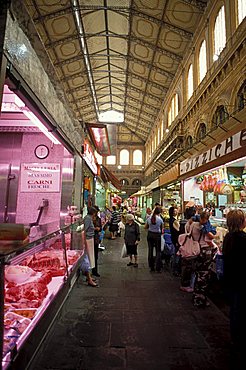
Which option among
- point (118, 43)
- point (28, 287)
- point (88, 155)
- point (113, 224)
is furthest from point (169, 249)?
point (118, 43)

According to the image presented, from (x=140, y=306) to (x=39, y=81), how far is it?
3404mm

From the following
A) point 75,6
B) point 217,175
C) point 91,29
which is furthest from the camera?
point 91,29

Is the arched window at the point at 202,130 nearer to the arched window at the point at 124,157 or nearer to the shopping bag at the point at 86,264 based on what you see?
the shopping bag at the point at 86,264

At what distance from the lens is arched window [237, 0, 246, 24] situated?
7594 mm

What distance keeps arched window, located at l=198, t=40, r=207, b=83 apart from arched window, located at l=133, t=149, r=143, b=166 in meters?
20.8

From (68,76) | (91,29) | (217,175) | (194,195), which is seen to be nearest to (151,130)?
(68,76)

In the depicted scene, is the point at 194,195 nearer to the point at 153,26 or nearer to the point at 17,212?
the point at 17,212

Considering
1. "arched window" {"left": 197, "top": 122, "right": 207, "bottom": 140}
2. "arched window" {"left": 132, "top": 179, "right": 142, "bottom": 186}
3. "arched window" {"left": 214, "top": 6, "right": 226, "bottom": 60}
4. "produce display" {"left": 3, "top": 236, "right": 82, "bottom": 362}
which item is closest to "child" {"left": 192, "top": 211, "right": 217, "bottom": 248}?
"produce display" {"left": 3, "top": 236, "right": 82, "bottom": 362}

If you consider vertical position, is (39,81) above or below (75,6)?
below

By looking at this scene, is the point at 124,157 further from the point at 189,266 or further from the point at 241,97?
the point at 189,266

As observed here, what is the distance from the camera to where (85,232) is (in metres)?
4.54

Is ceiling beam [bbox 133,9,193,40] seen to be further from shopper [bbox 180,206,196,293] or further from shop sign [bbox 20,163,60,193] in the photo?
shopper [bbox 180,206,196,293]

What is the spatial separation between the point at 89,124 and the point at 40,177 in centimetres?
194

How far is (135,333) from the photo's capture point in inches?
110
